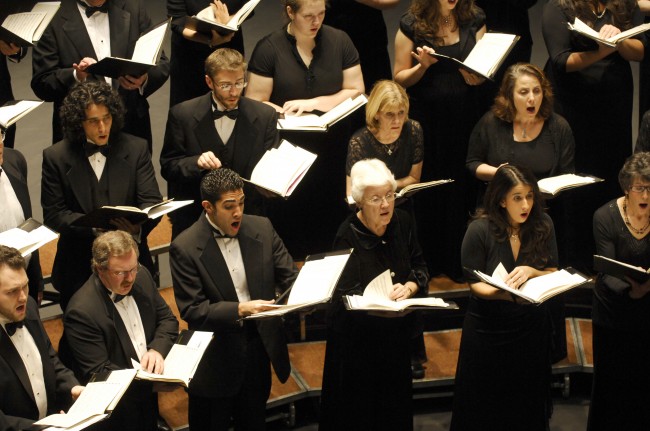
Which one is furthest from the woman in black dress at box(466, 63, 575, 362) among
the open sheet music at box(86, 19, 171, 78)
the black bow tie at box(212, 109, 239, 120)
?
the open sheet music at box(86, 19, 171, 78)

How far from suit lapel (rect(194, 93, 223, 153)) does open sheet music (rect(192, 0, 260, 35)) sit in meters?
0.42

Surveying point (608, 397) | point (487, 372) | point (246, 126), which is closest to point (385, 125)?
point (246, 126)

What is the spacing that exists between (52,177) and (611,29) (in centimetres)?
312

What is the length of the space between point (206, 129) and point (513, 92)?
166cm

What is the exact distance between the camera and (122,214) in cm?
543

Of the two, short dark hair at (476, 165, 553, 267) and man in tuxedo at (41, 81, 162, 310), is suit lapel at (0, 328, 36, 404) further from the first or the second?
short dark hair at (476, 165, 553, 267)

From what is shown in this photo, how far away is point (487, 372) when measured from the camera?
5.83 m

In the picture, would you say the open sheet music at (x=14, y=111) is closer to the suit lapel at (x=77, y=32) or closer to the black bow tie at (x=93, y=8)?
the suit lapel at (x=77, y=32)

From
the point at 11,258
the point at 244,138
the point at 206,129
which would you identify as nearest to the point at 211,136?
the point at 206,129

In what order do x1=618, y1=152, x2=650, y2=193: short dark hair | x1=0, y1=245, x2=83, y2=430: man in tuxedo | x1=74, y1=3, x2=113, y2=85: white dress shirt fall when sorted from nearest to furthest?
x1=0, y1=245, x2=83, y2=430: man in tuxedo → x1=618, y1=152, x2=650, y2=193: short dark hair → x1=74, y1=3, x2=113, y2=85: white dress shirt

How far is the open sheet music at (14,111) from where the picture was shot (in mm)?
5805

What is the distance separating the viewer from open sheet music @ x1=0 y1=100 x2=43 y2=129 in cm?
580

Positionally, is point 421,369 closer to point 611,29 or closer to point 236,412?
point 236,412

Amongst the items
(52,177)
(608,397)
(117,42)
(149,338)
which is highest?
(117,42)
